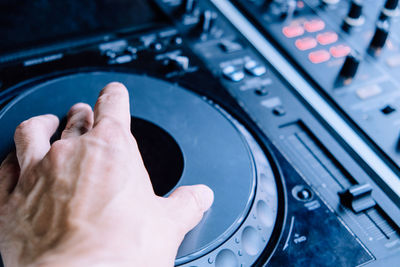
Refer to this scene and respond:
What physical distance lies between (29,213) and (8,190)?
83 mm

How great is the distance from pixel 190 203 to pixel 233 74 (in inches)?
15.4

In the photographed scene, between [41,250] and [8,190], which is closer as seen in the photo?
[41,250]

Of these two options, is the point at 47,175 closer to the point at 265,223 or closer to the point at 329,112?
the point at 265,223

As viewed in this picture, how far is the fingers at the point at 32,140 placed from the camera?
661 mm

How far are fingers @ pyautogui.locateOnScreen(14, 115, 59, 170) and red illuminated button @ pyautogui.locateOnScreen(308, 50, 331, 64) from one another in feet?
1.91

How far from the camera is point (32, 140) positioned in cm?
68

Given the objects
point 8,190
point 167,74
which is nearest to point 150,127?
point 167,74

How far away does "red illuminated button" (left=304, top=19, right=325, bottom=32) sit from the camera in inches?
41.8

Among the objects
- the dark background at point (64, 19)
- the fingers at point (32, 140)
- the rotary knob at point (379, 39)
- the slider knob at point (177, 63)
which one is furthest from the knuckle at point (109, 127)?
the rotary knob at point (379, 39)

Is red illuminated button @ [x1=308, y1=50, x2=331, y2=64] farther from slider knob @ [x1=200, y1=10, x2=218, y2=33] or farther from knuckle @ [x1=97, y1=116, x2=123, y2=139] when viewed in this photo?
knuckle @ [x1=97, y1=116, x2=123, y2=139]

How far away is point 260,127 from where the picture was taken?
2.87 feet

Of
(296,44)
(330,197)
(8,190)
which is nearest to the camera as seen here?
(8,190)

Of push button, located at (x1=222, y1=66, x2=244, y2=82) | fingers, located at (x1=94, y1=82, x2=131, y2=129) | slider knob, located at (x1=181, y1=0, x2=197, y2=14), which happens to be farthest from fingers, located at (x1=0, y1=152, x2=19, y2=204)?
slider knob, located at (x1=181, y1=0, x2=197, y2=14)

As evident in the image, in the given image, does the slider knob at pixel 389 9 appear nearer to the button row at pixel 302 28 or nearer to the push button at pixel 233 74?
the button row at pixel 302 28
